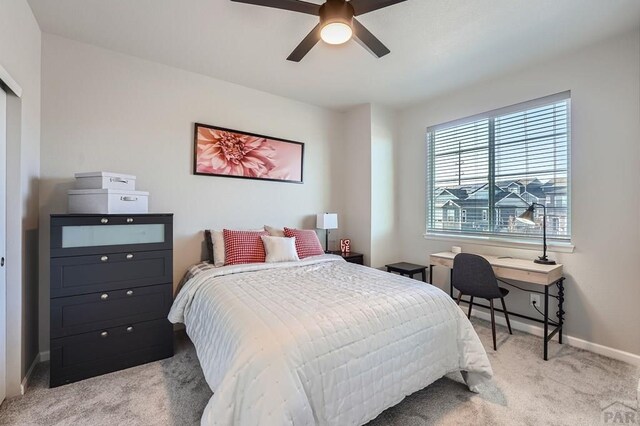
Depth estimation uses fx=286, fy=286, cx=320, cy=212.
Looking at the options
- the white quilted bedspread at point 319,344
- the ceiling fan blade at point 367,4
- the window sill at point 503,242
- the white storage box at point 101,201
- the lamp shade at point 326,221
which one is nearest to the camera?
the white quilted bedspread at point 319,344

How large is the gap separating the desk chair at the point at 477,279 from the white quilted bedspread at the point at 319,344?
0.80 meters

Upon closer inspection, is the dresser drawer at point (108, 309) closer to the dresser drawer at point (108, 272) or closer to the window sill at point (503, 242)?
the dresser drawer at point (108, 272)

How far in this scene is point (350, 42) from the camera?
2.45 m

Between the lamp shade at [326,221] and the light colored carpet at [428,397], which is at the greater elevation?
the lamp shade at [326,221]

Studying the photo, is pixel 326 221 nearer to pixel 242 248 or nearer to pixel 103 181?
pixel 242 248

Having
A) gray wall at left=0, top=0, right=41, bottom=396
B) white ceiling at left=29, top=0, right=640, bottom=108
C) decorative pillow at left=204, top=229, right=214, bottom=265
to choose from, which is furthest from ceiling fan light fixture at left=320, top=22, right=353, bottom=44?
decorative pillow at left=204, top=229, right=214, bottom=265

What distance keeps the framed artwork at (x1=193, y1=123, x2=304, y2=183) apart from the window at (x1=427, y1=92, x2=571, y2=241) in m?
1.85

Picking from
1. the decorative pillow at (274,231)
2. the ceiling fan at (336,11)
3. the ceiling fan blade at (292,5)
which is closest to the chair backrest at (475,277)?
the decorative pillow at (274,231)

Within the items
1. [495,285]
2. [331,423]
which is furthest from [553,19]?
[331,423]

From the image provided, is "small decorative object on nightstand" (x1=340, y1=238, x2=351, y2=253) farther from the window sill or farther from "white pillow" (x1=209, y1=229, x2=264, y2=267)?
"white pillow" (x1=209, y1=229, x2=264, y2=267)

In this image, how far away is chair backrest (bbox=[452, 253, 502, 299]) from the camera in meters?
2.58

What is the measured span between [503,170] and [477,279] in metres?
1.31

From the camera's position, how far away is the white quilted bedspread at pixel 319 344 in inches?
48.9

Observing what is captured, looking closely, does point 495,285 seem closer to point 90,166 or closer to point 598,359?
point 598,359
